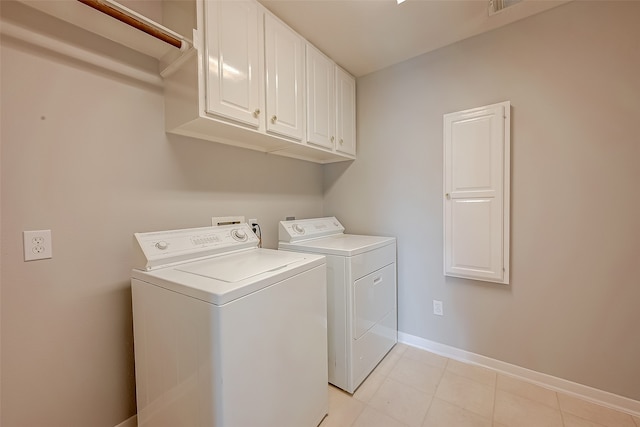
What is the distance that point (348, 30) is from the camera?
70.7 inches

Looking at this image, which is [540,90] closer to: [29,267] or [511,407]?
[511,407]

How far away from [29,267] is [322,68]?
2.08m

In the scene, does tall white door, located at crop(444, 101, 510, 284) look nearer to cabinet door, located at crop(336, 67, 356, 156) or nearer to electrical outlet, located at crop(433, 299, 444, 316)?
electrical outlet, located at crop(433, 299, 444, 316)

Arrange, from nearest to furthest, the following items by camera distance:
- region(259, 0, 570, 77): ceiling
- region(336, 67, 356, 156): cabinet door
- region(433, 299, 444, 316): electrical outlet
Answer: region(259, 0, 570, 77): ceiling < region(433, 299, 444, 316): electrical outlet < region(336, 67, 356, 156): cabinet door

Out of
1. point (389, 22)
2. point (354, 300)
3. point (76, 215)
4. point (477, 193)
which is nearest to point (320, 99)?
point (389, 22)

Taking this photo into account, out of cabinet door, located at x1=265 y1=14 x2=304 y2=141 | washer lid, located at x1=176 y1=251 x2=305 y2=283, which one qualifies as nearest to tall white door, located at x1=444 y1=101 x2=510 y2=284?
cabinet door, located at x1=265 y1=14 x2=304 y2=141

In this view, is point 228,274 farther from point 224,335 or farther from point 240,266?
point 224,335

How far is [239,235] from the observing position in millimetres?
1669

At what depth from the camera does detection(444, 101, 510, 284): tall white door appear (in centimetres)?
175

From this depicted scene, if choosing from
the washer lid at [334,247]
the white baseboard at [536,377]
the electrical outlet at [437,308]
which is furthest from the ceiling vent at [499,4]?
the white baseboard at [536,377]

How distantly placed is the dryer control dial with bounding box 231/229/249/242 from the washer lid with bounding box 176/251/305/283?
127 millimetres

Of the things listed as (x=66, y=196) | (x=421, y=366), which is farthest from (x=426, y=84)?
(x=66, y=196)

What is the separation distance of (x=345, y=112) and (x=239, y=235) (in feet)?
4.69

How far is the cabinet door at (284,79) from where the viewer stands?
159cm
